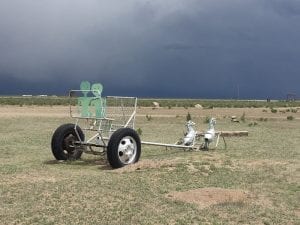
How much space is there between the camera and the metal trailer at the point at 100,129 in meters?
14.0

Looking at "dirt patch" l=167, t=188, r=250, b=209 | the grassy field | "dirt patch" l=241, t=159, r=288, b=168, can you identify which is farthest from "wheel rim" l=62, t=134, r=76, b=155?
"dirt patch" l=167, t=188, r=250, b=209

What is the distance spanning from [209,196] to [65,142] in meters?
5.99

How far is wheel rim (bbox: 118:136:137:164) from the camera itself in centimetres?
1391

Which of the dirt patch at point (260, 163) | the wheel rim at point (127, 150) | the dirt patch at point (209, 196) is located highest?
the wheel rim at point (127, 150)

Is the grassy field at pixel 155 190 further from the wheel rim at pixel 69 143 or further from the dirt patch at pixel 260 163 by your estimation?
the wheel rim at pixel 69 143

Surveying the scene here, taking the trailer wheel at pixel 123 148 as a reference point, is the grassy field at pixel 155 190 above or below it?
below

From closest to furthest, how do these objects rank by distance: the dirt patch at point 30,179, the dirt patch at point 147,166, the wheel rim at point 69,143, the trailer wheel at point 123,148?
the dirt patch at point 30,179
the dirt patch at point 147,166
the trailer wheel at point 123,148
the wheel rim at point 69,143

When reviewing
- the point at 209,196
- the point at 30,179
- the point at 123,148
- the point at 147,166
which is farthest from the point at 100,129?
the point at 209,196

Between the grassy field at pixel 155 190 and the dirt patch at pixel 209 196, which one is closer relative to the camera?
the grassy field at pixel 155 190

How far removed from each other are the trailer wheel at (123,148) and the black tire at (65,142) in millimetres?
1862

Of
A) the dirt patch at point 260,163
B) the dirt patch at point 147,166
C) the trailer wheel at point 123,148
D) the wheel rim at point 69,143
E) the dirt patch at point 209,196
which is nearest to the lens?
the dirt patch at point 209,196

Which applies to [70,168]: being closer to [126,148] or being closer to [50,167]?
[50,167]

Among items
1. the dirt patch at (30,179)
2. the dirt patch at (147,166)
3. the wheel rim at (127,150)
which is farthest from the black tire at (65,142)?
the dirt patch at (30,179)

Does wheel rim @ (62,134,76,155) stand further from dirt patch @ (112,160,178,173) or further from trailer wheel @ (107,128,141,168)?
dirt patch @ (112,160,178,173)
